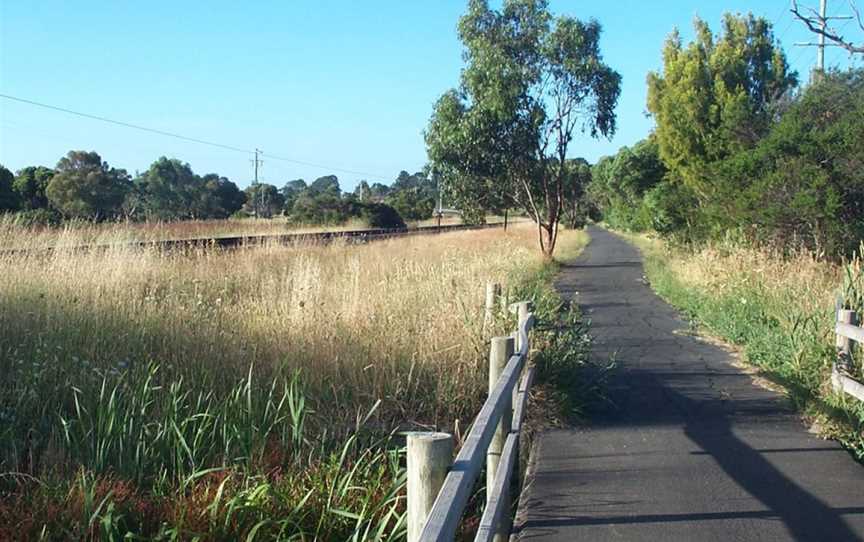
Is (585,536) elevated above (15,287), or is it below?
below

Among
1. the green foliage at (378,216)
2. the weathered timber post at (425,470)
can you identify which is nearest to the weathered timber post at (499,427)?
the weathered timber post at (425,470)

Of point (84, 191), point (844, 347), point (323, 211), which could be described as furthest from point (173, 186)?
point (844, 347)

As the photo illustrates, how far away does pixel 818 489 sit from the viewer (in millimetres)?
5914

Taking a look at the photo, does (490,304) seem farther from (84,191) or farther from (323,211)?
(323,211)

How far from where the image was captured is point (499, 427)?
5023 millimetres

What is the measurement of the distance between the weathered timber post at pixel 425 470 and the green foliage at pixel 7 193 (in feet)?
123

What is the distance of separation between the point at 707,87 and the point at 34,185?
3126cm

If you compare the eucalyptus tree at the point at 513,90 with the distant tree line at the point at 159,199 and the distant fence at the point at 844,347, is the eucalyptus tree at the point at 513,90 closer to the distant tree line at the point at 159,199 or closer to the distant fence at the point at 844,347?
the distant tree line at the point at 159,199

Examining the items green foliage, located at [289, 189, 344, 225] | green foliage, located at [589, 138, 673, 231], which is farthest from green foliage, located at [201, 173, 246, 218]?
green foliage, located at [589, 138, 673, 231]

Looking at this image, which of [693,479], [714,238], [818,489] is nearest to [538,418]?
[693,479]

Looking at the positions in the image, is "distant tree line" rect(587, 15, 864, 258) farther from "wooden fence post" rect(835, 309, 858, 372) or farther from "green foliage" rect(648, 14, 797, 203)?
"wooden fence post" rect(835, 309, 858, 372)

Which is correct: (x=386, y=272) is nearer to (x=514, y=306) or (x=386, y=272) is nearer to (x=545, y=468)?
(x=514, y=306)

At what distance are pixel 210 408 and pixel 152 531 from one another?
5.94 ft

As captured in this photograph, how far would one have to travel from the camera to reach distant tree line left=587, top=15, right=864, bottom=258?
57.4 ft
